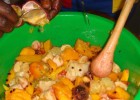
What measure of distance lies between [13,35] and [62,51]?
161 mm

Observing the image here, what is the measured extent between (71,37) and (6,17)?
0.34m

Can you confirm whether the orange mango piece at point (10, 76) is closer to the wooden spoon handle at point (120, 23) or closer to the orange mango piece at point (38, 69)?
the orange mango piece at point (38, 69)

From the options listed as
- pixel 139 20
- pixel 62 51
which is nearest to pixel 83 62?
pixel 62 51

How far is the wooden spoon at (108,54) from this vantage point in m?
0.82

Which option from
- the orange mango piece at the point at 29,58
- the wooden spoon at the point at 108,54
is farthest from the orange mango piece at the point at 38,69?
the wooden spoon at the point at 108,54

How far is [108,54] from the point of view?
0.85 metres

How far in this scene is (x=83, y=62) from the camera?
965mm

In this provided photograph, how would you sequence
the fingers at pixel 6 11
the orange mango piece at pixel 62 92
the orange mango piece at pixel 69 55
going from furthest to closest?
the orange mango piece at pixel 69 55, the orange mango piece at pixel 62 92, the fingers at pixel 6 11

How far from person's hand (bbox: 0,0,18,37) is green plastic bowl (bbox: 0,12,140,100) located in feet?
0.61

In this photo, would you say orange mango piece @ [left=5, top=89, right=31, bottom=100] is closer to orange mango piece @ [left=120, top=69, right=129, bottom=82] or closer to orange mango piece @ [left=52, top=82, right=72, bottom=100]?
orange mango piece @ [left=52, top=82, right=72, bottom=100]

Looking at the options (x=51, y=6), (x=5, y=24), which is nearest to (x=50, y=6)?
(x=51, y=6)

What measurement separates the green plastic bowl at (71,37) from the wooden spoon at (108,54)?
0.31ft

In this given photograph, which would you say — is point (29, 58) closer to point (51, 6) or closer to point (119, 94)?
point (51, 6)

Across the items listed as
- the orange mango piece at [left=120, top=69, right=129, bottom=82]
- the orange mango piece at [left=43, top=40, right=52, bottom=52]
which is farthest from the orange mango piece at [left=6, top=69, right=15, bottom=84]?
the orange mango piece at [left=120, top=69, right=129, bottom=82]
